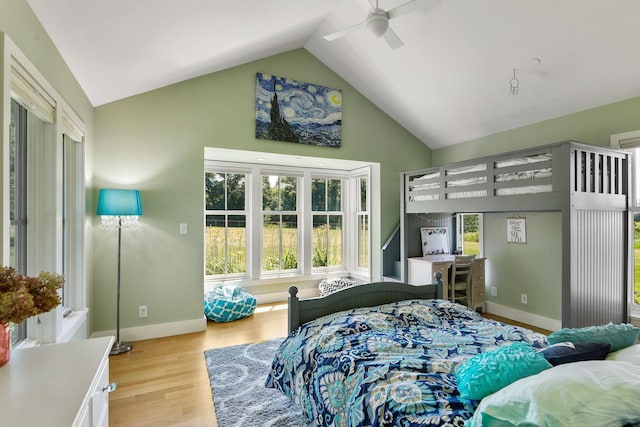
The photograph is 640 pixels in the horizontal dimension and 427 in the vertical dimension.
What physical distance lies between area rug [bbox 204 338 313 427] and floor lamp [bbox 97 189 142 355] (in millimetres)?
922

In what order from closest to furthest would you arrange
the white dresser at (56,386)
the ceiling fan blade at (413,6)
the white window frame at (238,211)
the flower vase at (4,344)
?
the white dresser at (56,386) < the flower vase at (4,344) < the ceiling fan blade at (413,6) < the white window frame at (238,211)

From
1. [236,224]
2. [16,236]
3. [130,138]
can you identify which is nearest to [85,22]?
[16,236]

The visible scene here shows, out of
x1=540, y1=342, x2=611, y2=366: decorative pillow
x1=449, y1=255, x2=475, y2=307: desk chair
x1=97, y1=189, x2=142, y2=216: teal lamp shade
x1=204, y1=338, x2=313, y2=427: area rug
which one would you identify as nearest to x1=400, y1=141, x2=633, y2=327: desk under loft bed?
x1=449, y1=255, x2=475, y2=307: desk chair

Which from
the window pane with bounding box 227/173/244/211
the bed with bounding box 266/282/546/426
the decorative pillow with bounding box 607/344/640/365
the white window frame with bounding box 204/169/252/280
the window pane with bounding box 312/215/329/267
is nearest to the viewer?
the decorative pillow with bounding box 607/344/640/365

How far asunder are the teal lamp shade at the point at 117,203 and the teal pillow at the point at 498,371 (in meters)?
3.06

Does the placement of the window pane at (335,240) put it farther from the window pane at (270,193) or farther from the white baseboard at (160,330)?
the white baseboard at (160,330)

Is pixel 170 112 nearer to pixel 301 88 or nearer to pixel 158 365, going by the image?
pixel 301 88

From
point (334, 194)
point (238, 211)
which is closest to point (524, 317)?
point (334, 194)

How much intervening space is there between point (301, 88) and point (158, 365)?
349 cm

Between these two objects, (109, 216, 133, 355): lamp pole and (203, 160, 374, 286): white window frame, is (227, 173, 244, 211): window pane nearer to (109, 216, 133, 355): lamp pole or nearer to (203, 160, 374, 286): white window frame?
(203, 160, 374, 286): white window frame

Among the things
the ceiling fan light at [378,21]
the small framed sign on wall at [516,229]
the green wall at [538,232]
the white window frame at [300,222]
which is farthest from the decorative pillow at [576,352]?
the white window frame at [300,222]

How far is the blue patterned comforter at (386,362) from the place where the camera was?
1.33 m

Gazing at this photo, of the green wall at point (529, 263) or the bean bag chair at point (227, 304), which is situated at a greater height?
the green wall at point (529, 263)

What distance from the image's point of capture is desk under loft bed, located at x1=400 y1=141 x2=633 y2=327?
2.74 m
